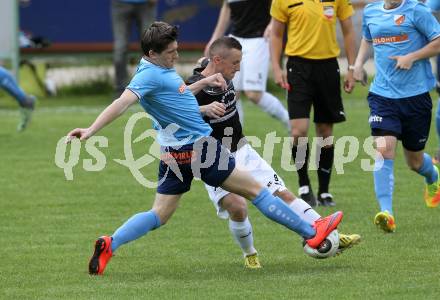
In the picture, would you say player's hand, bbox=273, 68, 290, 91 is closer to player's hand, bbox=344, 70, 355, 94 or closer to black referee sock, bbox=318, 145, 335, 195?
player's hand, bbox=344, 70, 355, 94

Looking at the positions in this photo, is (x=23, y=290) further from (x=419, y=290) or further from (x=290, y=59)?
(x=290, y=59)

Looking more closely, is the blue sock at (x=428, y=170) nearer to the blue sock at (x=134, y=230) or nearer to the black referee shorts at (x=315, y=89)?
the black referee shorts at (x=315, y=89)

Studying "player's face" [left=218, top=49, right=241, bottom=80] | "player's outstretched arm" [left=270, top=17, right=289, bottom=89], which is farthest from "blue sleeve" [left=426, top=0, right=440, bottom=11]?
"player's face" [left=218, top=49, right=241, bottom=80]

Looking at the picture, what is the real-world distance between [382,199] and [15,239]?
2738 mm

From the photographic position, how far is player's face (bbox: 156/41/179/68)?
7117 millimetres

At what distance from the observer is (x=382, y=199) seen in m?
8.80

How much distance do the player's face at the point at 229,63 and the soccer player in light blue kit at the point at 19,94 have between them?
7003 millimetres

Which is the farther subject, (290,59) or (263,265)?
(290,59)

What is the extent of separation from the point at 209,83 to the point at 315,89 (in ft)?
9.43

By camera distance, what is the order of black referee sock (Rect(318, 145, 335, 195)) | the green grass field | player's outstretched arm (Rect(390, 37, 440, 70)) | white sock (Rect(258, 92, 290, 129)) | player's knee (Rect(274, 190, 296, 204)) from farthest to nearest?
1. white sock (Rect(258, 92, 290, 129))
2. black referee sock (Rect(318, 145, 335, 195))
3. player's outstretched arm (Rect(390, 37, 440, 70))
4. player's knee (Rect(274, 190, 296, 204))
5. the green grass field

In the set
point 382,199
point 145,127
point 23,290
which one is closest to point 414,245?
point 382,199

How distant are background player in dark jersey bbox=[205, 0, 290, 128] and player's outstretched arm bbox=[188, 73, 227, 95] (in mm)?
5251

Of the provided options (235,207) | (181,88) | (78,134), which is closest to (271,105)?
(235,207)

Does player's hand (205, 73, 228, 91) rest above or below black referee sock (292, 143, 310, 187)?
above
